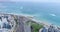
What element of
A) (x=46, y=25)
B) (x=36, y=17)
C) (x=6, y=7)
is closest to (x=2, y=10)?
(x=6, y=7)

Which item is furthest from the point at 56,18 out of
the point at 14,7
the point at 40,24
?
the point at 14,7

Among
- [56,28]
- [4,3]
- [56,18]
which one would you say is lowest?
[56,28]

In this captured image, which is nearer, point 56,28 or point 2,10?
point 56,28

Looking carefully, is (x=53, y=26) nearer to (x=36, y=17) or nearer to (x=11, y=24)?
(x=36, y=17)

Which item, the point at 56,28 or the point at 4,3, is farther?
the point at 4,3

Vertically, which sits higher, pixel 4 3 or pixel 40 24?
pixel 4 3

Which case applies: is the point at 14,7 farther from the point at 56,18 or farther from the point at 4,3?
the point at 56,18
